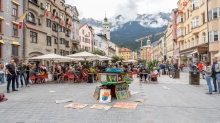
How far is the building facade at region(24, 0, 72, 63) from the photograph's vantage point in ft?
91.8

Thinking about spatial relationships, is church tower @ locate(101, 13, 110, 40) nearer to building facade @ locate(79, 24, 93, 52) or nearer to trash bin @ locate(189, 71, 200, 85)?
building facade @ locate(79, 24, 93, 52)

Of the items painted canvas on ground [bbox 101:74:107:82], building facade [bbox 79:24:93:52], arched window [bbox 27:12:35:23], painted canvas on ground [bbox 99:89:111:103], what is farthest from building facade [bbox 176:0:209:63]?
building facade [bbox 79:24:93:52]

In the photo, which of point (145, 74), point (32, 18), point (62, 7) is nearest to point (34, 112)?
point (145, 74)

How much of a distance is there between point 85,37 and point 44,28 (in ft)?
87.6

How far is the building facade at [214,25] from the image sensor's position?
80.3 feet

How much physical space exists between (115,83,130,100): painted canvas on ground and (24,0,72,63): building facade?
2147 cm

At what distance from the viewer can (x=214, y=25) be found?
81.6 ft

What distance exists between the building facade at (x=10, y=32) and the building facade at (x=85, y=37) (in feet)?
98.5

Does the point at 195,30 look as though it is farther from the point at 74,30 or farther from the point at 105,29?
the point at 105,29

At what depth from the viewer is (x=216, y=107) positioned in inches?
270

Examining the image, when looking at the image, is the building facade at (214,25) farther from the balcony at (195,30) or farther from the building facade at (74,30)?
the building facade at (74,30)

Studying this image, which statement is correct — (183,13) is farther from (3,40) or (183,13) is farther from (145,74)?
(3,40)

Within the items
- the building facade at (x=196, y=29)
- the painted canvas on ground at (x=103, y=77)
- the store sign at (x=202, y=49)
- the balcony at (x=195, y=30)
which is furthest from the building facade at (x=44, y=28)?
the store sign at (x=202, y=49)

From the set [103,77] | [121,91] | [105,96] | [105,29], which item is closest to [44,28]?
[103,77]
